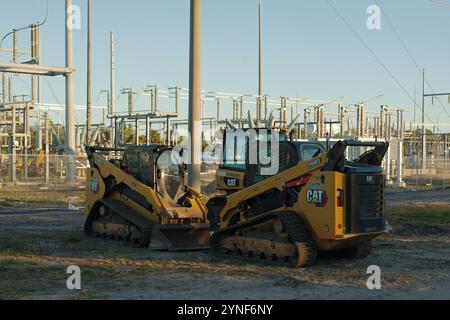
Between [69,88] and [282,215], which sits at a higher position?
[69,88]

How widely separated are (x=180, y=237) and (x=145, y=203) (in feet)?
4.11

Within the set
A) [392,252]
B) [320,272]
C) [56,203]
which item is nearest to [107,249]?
[320,272]

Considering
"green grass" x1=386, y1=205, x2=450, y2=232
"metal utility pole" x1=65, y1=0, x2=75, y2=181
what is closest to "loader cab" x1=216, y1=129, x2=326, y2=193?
"green grass" x1=386, y1=205, x2=450, y2=232

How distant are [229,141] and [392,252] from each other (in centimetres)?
422

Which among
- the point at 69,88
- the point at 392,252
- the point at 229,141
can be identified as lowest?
the point at 392,252

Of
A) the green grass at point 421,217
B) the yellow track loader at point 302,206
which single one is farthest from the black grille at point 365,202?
the green grass at point 421,217

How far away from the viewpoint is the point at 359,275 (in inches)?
442

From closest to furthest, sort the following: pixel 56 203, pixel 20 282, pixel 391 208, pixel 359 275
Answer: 1. pixel 20 282
2. pixel 359 275
3. pixel 391 208
4. pixel 56 203

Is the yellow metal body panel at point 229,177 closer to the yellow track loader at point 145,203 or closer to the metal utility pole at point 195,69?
the yellow track loader at point 145,203

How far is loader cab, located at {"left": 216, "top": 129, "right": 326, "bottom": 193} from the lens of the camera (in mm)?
13023

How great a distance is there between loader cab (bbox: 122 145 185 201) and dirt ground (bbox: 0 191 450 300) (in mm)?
1567

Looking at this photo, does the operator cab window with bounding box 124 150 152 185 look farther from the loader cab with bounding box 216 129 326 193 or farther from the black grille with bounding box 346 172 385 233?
the black grille with bounding box 346 172 385 233
